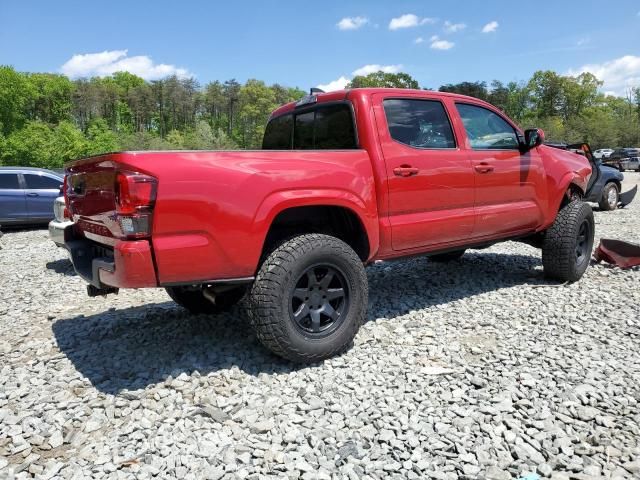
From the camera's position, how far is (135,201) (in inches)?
108

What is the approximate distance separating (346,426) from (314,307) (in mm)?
908

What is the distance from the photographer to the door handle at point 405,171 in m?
3.79

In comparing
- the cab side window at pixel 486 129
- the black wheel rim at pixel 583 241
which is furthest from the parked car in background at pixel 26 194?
the black wheel rim at pixel 583 241

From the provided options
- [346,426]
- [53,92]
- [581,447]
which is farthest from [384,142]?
[53,92]

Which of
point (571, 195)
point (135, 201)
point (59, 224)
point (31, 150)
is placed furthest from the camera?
point (31, 150)

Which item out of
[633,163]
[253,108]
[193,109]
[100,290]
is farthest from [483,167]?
[193,109]

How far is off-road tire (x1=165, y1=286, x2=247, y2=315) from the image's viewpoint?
4.34 metres

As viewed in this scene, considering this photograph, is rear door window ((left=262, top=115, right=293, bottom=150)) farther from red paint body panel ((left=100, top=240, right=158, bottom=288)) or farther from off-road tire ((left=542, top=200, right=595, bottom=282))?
off-road tire ((left=542, top=200, right=595, bottom=282))

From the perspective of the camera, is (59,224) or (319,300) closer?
(319,300)

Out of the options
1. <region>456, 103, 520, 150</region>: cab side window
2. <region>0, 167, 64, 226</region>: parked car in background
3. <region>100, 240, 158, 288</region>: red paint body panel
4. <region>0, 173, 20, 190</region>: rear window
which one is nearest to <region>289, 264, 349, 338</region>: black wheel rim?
<region>100, 240, 158, 288</region>: red paint body panel

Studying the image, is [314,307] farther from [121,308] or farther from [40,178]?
[40,178]

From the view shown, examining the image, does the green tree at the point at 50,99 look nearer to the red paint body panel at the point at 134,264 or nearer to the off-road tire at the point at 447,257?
the off-road tire at the point at 447,257

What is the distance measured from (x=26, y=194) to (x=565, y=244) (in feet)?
35.8

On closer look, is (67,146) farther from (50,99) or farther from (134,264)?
(134,264)
